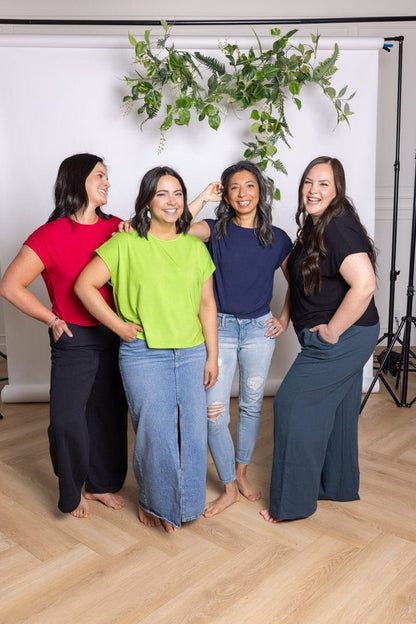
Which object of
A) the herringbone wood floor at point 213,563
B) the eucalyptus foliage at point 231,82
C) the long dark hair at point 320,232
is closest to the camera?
the herringbone wood floor at point 213,563

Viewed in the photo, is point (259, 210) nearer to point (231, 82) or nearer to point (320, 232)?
point (320, 232)

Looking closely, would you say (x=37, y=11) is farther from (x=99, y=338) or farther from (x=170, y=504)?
(x=170, y=504)

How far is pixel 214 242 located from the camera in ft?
7.67

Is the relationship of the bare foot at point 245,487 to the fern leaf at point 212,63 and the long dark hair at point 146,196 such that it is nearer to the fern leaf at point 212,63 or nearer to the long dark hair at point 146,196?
the long dark hair at point 146,196

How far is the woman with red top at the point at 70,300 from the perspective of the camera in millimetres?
2170

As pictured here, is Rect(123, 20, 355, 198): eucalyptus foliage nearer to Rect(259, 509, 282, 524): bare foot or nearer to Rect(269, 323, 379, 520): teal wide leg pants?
Rect(269, 323, 379, 520): teal wide leg pants

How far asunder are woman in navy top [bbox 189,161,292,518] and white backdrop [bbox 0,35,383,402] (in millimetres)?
1221

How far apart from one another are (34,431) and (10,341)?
0.68 meters

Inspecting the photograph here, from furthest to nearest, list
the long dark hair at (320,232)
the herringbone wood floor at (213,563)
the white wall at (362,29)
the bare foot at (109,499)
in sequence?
the white wall at (362,29), the bare foot at (109,499), the long dark hair at (320,232), the herringbone wood floor at (213,563)

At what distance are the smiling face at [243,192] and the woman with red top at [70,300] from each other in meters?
0.46

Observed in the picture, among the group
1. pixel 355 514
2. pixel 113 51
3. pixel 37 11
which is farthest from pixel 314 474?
pixel 37 11

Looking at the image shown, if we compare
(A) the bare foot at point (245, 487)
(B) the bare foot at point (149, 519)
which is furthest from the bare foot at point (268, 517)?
(B) the bare foot at point (149, 519)

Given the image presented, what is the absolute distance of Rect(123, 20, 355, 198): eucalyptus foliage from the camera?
10.3 ft

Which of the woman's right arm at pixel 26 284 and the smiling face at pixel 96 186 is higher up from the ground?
the smiling face at pixel 96 186
